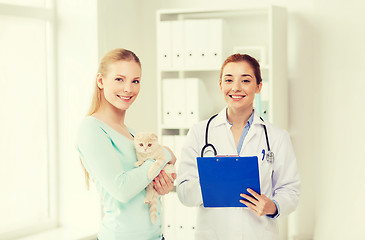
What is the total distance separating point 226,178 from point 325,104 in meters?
1.79

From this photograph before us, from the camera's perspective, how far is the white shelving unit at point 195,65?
3.36m

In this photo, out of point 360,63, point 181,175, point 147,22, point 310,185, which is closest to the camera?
point 181,175

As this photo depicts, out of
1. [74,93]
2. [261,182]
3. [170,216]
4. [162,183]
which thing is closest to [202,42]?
[74,93]

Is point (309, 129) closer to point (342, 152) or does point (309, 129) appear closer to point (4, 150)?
point (342, 152)

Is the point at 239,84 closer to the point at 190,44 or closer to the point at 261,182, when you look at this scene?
the point at 261,182

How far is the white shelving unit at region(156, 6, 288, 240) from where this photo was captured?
3.36 m

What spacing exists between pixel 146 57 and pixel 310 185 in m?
1.60

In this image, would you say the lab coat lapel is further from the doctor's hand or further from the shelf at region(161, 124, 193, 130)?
the shelf at region(161, 124, 193, 130)

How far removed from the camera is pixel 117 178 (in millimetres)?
1716

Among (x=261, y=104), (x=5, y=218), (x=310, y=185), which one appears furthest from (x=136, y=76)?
A: (x=310, y=185)

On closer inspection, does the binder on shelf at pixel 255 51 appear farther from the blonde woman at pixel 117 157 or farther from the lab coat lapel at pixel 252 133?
→ the blonde woman at pixel 117 157

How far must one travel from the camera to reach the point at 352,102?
10.8ft

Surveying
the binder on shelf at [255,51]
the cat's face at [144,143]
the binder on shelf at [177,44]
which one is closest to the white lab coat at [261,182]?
the cat's face at [144,143]

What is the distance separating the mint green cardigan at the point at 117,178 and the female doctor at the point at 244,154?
30 cm
